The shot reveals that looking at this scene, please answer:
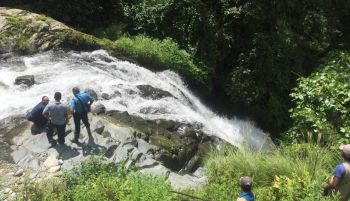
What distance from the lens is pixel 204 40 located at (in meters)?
17.4

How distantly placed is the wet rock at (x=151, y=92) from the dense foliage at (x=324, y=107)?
3981 millimetres

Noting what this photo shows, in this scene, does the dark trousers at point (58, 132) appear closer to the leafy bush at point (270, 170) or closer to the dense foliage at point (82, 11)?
the leafy bush at point (270, 170)

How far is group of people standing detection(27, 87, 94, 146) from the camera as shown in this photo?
10156 millimetres

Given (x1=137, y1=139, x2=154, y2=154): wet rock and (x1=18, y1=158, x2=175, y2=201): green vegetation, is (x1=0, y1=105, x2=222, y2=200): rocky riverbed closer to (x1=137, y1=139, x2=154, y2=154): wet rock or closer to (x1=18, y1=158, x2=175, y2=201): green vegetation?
(x1=137, y1=139, x2=154, y2=154): wet rock

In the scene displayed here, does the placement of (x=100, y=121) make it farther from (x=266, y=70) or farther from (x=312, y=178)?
(x=266, y=70)

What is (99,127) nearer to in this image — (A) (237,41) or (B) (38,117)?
(B) (38,117)

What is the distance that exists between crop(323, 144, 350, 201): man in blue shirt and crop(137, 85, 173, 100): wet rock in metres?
7.71

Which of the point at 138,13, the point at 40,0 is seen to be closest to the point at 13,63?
the point at 40,0

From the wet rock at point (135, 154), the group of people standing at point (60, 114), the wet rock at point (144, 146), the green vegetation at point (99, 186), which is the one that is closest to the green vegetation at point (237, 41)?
the group of people standing at point (60, 114)

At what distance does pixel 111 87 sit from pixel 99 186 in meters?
6.22

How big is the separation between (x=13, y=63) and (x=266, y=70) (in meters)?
8.62

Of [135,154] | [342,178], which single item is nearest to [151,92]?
[135,154]

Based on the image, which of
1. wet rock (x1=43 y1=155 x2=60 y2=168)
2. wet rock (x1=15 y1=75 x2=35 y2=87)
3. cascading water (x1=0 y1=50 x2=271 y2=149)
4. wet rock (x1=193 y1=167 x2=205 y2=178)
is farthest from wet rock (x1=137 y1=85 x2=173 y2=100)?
wet rock (x1=43 y1=155 x2=60 y2=168)

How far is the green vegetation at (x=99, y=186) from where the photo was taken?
7262 millimetres
